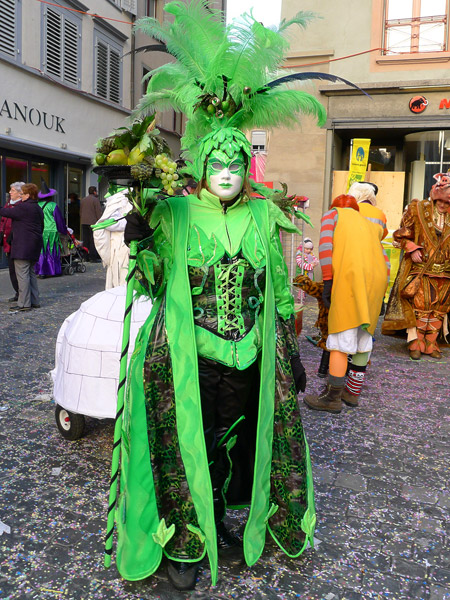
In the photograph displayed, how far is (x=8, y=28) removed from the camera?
12258 mm

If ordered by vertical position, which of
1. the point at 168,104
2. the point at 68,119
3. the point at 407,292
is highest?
the point at 68,119

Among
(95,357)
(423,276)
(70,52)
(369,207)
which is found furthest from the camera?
(70,52)

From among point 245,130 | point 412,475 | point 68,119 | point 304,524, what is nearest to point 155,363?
point 304,524

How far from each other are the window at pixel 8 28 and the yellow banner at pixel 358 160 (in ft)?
25.8

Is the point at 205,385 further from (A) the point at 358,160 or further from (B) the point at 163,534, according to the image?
(A) the point at 358,160

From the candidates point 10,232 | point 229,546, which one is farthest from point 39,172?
point 229,546

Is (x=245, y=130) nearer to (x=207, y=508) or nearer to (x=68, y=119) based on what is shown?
(x=207, y=508)

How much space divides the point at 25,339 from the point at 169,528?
4.76 meters

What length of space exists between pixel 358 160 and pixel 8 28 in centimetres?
820

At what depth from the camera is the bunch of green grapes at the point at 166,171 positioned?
1969 millimetres

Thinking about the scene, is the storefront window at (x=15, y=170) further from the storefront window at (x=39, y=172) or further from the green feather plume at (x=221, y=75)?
the green feather plume at (x=221, y=75)

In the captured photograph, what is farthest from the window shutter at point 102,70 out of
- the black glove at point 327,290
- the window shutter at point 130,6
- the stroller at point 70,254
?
the black glove at point 327,290

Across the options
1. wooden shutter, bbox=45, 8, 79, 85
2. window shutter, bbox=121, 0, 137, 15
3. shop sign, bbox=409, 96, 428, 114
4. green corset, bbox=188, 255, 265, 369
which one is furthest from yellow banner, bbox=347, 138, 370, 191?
window shutter, bbox=121, 0, 137, 15

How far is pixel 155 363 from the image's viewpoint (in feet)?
7.22
